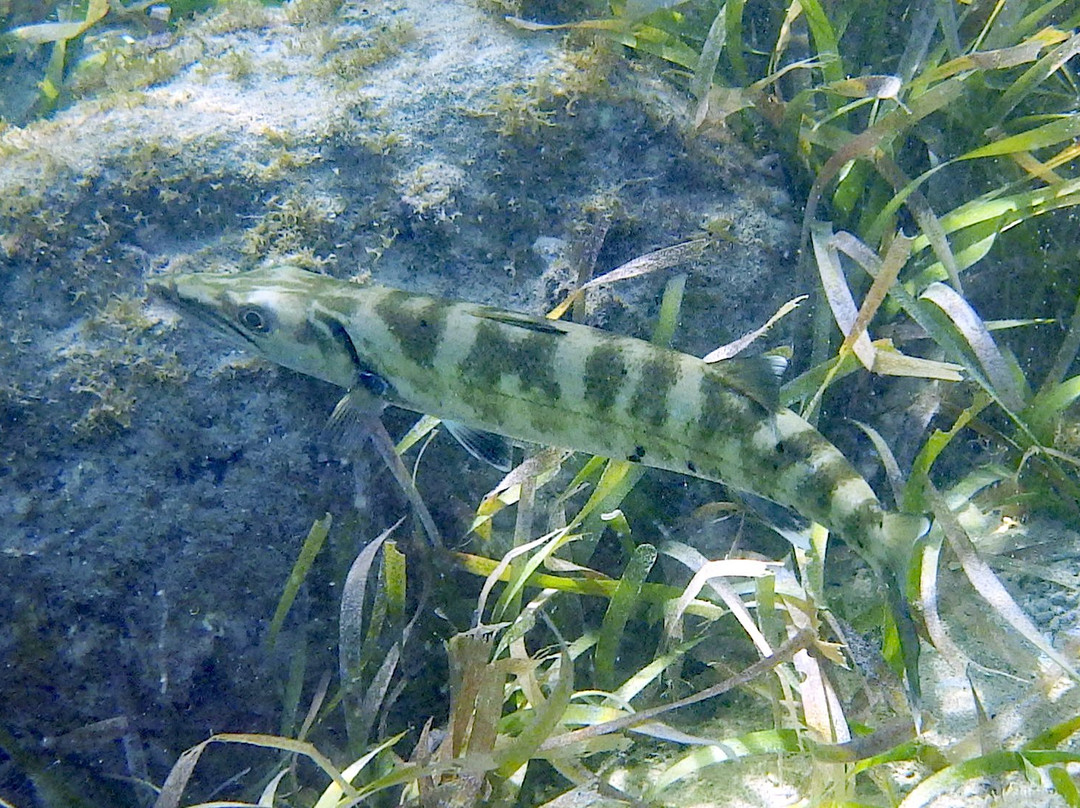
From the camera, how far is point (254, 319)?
10.1ft

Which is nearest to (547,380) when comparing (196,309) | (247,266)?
(196,309)

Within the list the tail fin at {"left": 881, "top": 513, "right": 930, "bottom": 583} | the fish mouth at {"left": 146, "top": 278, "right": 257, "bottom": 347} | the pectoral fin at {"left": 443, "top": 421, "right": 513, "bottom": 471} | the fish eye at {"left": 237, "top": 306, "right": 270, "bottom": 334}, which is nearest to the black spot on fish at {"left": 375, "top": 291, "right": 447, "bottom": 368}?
the pectoral fin at {"left": 443, "top": 421, "right": 513, "bottom": 471}

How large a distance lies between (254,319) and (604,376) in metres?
1.59

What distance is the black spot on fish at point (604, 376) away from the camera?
2863mm

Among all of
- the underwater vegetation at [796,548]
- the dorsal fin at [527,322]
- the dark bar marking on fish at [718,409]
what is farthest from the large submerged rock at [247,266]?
the dark bar marking on fish at [718,409]

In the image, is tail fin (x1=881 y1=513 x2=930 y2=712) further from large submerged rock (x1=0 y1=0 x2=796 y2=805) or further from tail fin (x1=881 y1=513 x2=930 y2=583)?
large submerged rock (x1=0 y1=0 x2=796 y2=805)

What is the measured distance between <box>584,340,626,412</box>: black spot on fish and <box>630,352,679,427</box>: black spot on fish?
0.29 feet

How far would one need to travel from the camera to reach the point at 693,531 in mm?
3635

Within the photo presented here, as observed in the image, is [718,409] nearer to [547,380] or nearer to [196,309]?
[547,380]

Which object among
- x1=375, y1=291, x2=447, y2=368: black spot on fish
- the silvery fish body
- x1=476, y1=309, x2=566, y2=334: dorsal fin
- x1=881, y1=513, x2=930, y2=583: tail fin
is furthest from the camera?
x1=375, y1=291, x2=447, y2=368: black spot on fish

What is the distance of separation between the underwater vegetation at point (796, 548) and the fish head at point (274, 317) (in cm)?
46

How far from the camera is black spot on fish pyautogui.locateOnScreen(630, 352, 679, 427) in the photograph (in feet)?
9.20

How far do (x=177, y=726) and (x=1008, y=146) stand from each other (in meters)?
5.20

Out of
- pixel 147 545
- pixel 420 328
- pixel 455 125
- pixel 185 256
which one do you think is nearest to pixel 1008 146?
pixel 455 125
